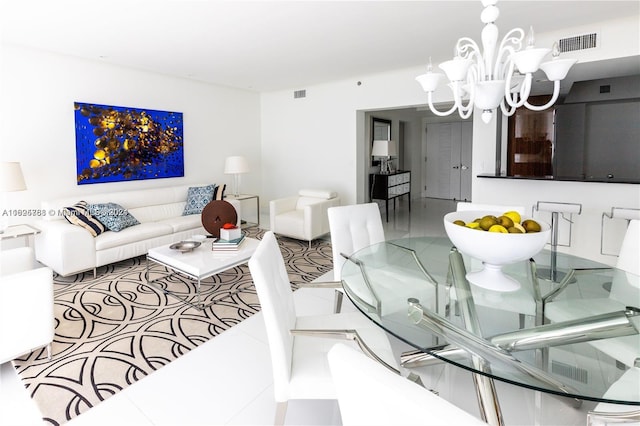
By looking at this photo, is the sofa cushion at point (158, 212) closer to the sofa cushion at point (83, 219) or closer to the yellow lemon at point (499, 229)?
the sofa cushion at point (83, 219)

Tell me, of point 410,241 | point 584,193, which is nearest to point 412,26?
point 410,241

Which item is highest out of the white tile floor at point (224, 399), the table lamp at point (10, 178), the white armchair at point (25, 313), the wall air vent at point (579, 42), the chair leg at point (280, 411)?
the wall air vent at point (579, 42)

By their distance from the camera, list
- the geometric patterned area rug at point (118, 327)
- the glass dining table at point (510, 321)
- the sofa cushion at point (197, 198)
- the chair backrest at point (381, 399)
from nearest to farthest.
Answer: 1. the chair backrest at point (381, 399)
2. the glass dining table at point (510, 321)
3. the geometric patterned area rug at point (118, 327)
4. the sofa cushion at point (197, 198)

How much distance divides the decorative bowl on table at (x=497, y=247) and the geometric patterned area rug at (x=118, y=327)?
5.94 ft

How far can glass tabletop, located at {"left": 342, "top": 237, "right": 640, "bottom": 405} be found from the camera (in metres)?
1.22

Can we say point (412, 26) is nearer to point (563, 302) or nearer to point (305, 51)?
point (305, 51)

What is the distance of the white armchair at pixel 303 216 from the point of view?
15.8 ft

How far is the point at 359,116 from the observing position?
6.00 m

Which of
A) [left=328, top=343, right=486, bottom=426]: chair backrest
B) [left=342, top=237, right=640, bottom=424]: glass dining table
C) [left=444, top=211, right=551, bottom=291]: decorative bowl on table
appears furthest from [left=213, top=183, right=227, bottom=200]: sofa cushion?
[left=328, top=343, right=486, bottom=426]: chair backrest

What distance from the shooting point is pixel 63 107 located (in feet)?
→ 14.3

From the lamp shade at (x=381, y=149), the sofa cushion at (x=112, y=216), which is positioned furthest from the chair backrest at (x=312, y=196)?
the sofa cushion at (x=112, y=216)

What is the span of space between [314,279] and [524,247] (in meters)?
2.37

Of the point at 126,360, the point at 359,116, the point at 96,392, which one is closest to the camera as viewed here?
the point at 96,392

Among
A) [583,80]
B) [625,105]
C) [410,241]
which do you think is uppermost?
[583,80]
